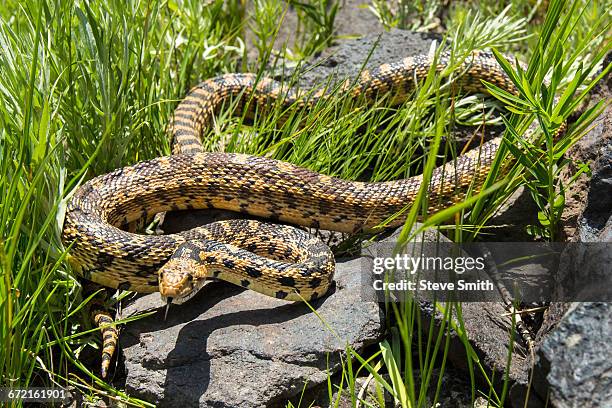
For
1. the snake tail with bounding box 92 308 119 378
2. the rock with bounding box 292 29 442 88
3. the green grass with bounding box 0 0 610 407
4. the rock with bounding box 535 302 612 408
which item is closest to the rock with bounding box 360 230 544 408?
the green grass with bounding box 0 0 610 407

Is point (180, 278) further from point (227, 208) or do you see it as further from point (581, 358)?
point (581, 358)

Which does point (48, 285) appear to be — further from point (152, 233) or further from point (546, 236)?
point (546, 236)

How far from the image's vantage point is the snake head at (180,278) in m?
5.20

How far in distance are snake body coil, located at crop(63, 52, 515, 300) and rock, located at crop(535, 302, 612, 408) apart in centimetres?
165

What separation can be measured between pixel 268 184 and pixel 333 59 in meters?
2.51

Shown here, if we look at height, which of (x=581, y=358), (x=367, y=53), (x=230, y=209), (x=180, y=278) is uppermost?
(x=367, y=53)

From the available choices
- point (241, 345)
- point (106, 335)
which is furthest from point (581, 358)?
point (106, 335)

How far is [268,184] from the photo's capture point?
263 inches

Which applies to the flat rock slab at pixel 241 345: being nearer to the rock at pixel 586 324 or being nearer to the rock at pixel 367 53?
the rock at pixel 586 324

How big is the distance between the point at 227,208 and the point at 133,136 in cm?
113

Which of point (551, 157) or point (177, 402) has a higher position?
point (551, 157)

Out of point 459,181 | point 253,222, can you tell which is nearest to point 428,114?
point 459,181

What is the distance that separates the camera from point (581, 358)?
153 inches

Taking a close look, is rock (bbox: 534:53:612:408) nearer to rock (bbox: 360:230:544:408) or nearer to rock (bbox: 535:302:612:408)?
rock (bbox: 535:302:612:408)
